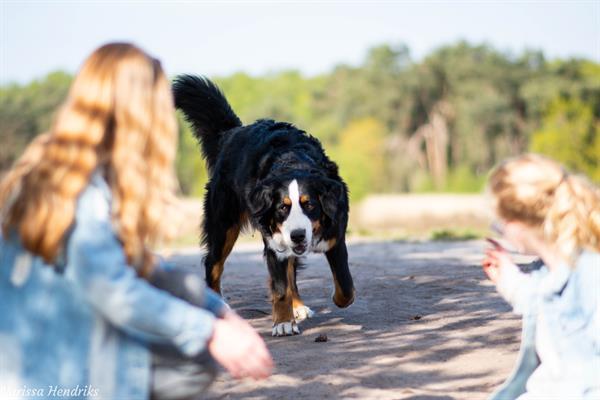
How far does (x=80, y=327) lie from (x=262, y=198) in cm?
374

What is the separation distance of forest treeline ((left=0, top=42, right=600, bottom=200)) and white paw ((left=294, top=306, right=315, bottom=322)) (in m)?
35.5

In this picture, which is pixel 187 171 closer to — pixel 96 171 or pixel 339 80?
pixel 339 80

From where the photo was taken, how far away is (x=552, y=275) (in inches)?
→ 124

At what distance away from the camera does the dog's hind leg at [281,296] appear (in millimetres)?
5910

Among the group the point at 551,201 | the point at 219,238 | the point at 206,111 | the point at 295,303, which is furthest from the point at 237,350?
the point at 206,111

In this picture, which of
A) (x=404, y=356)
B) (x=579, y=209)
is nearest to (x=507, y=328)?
(x=404, y=356)

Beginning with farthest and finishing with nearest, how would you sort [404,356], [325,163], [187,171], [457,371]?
[187,171] < [325,163] < [404,356] < [457,371]

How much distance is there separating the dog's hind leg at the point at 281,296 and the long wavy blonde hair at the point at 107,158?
10.9 ft

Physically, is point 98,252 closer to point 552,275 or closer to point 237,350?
point 237,350

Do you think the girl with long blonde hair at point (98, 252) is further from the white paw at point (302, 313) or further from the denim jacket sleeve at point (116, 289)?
the white paw at point (302, 313)

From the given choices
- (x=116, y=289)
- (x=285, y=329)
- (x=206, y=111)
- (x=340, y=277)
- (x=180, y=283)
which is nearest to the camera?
(x=116, y=289)

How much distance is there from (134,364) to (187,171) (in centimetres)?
6393

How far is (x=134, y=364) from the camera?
102 inches

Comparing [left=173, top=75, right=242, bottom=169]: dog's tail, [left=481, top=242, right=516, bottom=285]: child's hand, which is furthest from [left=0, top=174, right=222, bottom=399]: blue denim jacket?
[left=173, top=75, right=242, bottom=169]: dog's tail
